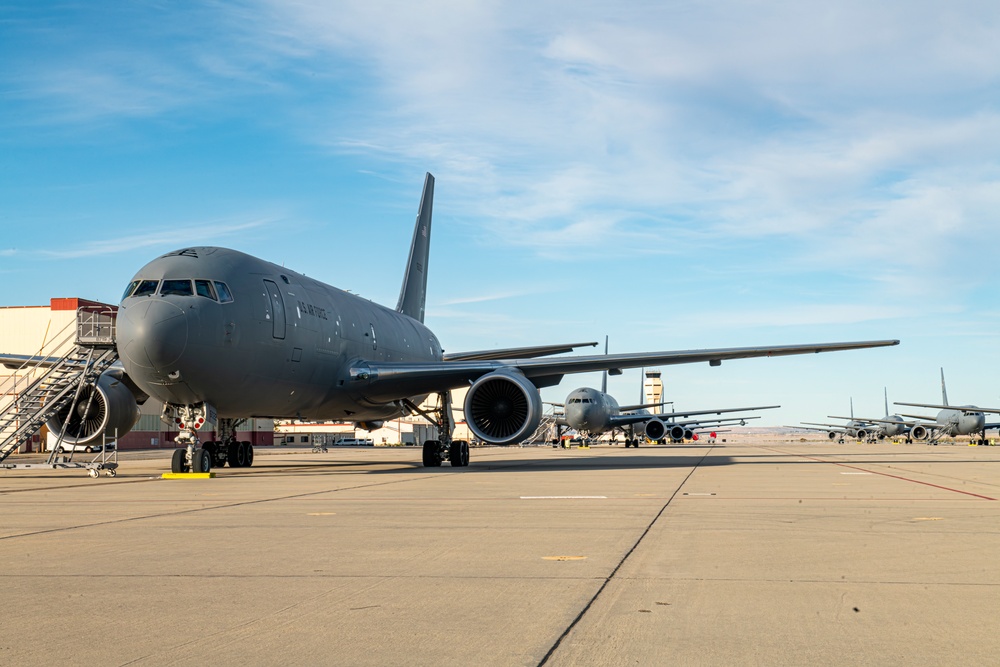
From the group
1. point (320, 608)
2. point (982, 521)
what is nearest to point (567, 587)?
point (320, 608)

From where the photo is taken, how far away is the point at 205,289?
18.4 m

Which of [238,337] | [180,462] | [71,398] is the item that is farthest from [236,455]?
[238,337]

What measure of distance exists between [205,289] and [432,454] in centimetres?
873

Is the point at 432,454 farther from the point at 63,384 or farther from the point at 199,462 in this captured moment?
the point at 63,384

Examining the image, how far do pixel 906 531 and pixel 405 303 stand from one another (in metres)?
25.8

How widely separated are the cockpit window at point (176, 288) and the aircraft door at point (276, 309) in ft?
7.15

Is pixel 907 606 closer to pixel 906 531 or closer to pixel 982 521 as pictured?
pixel 906 531

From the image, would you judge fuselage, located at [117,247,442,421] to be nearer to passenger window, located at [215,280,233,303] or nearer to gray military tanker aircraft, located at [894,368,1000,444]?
passenger window, located at [215,280,233,303]

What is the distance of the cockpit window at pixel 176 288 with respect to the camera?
59.2ft

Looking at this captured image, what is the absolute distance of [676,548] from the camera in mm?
7516

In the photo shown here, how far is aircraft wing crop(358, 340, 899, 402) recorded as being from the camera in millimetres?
22484

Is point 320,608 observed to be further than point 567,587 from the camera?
No

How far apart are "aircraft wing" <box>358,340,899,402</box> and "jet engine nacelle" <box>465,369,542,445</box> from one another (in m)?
0.47

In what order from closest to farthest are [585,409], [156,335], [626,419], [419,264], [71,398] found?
[156,335] → [71,398] → [419,264] → [585,409] → [626,419]
